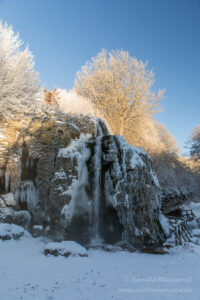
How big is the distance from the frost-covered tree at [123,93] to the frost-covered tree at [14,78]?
354 inches

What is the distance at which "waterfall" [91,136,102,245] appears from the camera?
7280mm

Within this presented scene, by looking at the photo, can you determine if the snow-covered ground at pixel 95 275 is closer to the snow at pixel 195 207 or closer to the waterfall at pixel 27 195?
the waterfall at pixel 27 195

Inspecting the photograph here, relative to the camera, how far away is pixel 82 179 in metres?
8.07

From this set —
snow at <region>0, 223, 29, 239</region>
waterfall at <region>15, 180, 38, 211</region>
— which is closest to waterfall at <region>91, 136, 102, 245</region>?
waterfall at <region>15, 180, 38, 211</region>

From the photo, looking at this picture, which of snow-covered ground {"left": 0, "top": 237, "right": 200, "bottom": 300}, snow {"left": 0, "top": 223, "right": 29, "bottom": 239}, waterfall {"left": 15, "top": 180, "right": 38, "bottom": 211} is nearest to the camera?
snow-covered ground {"left": 0, "top": 237, "right": 200, "bottom": 300}

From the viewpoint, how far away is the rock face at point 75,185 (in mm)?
7273

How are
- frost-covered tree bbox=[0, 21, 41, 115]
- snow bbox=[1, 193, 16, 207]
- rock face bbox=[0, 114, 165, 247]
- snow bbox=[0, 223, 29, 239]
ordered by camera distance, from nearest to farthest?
snow bbox=[0, 223, 29, 239]
rock face bbox=[0, 114, 165, 247]
snow bbox=[1, 193, 16, 207]
frost-covered tree bbox=[0, 21, 41, 115]

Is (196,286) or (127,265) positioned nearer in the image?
(196,286)

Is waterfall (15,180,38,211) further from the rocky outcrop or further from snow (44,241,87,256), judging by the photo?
the rocky outcrop

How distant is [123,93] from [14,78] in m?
11.1

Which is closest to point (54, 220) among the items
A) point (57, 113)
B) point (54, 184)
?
point (54, 184)

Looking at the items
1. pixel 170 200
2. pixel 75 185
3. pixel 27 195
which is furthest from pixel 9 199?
pixel 170 200

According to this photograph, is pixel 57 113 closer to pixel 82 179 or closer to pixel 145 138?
pixel 82 179

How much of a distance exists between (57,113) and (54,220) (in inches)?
209
